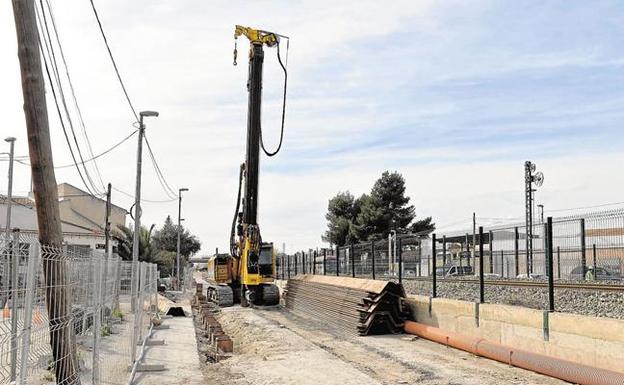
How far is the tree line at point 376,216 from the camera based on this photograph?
229ft

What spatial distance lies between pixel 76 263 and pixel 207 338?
1197 cm

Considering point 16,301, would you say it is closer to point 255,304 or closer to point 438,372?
point 438,372

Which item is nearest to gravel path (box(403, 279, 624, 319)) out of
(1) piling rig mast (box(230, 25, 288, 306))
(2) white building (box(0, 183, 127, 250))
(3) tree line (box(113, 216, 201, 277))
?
(1) piling rig mast (box(230, 25, 288, 306))

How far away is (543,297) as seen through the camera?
15.7 metres

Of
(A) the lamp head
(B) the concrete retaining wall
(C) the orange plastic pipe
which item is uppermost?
(A) the lamp head

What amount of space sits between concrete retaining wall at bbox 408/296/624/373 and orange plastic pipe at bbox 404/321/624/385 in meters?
0.34

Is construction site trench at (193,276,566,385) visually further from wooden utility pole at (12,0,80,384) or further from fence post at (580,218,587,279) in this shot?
wooden utility pole at (12,0,80,384)

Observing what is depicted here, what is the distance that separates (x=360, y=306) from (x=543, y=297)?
17.1 feet

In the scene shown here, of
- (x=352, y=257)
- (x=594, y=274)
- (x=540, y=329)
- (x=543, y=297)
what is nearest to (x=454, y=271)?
(x=352, y=257)

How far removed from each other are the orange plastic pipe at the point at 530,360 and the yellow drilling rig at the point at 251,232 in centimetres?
1238

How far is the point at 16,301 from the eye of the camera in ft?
15.7

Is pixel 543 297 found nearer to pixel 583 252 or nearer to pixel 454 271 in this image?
pixel 583 252

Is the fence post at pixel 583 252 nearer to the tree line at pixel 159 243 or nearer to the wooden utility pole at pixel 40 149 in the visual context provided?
the wooden utility pole at pixel 40 149

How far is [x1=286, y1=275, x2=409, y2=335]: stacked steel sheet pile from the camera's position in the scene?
17969 millimetres
